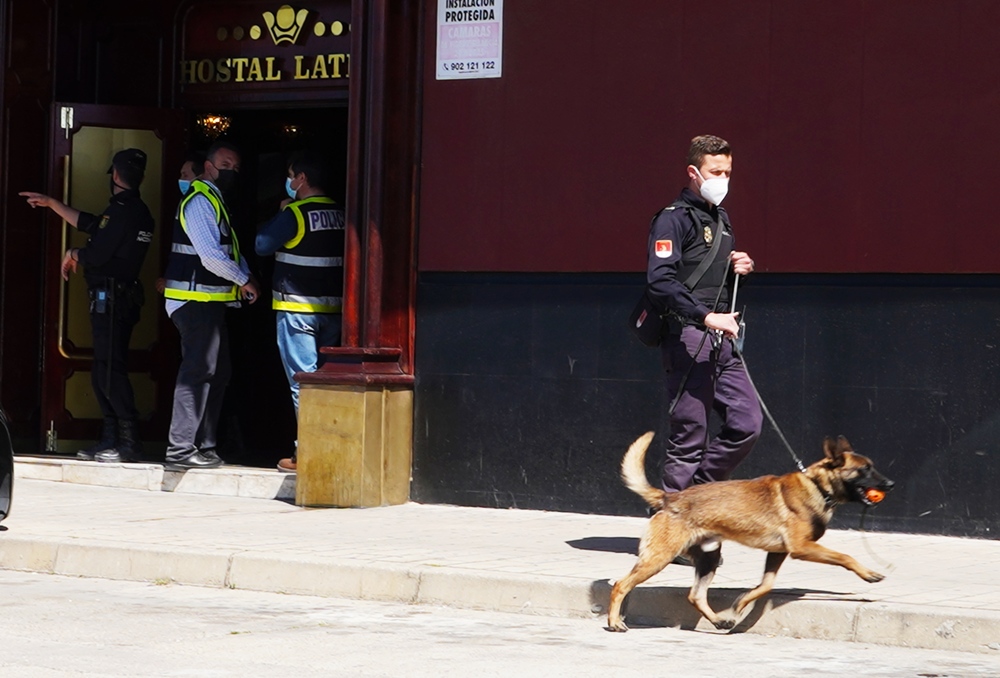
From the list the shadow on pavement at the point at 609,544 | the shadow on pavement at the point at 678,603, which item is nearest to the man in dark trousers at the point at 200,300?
the shadow on pavement at the point at 609,544

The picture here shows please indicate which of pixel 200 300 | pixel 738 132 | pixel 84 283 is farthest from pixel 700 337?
pixel 84 283

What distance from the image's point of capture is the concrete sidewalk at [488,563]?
716 cm

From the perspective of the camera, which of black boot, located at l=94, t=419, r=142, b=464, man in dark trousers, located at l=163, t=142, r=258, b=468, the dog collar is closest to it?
the dog collar

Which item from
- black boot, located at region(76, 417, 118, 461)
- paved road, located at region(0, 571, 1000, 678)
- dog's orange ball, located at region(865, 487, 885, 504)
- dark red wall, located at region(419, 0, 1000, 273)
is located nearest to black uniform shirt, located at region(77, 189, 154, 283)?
black boot, located at region(76, 417, 118, 461)

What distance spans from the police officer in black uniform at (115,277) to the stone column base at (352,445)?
6.42 feet

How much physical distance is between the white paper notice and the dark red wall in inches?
2.7

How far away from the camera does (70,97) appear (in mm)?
12766

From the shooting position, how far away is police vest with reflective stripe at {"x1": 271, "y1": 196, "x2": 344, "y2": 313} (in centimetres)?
1141

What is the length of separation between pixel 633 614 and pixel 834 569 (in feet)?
4.09

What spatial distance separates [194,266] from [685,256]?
4498mm

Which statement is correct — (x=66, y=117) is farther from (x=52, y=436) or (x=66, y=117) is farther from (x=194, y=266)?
(x=52, y=436)

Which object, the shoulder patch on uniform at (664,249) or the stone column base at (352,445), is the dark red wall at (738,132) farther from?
the shoulder patch on uniform at (664,249)

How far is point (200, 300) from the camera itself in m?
11.7

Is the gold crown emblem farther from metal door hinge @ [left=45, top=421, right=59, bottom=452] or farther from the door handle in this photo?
metal door hinge @ [left=45, top=421, right=59, bottom=452]
